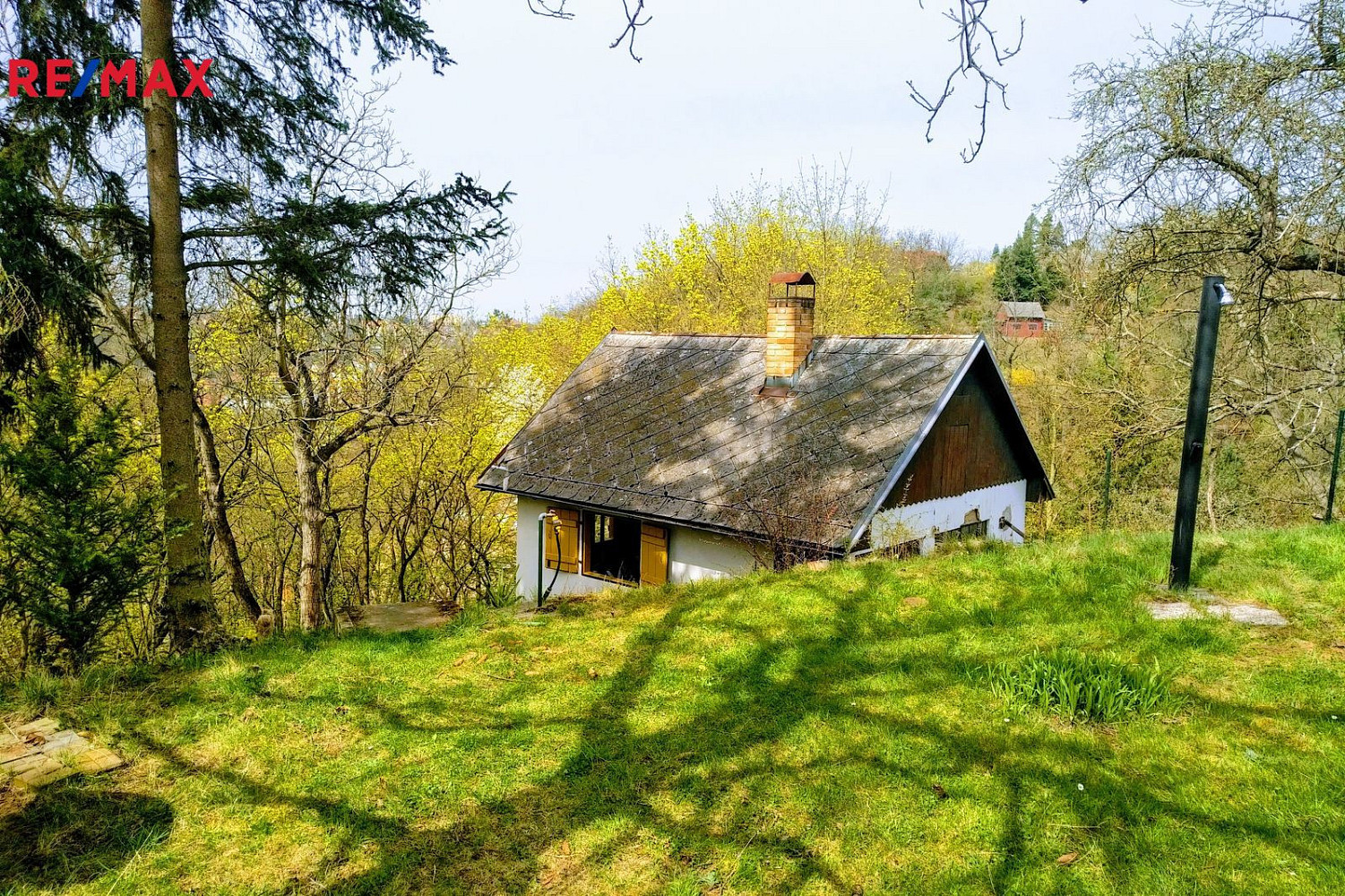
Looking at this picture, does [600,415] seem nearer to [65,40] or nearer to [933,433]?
[933,433]

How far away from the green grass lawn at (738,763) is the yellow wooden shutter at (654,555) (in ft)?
19.1

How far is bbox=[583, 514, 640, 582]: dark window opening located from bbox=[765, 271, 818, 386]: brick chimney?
12.5 ft

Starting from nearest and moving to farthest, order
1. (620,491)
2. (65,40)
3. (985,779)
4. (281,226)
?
(985,779) → (65,40) → (281,226) → (620,491)

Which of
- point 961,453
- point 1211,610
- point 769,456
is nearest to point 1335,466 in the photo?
point 961,453

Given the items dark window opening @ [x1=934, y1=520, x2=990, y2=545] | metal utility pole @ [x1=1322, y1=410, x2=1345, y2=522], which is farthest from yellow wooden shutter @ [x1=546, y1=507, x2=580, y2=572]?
metal utility pole @ [x1=1322, y1=410, x2=1345, y2=522]

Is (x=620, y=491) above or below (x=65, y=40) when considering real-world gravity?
below

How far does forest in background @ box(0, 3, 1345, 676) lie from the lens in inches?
225

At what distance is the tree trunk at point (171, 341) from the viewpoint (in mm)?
6398

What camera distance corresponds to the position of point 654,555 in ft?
40.0

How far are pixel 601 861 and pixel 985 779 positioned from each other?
1.91 m

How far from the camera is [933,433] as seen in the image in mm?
11516

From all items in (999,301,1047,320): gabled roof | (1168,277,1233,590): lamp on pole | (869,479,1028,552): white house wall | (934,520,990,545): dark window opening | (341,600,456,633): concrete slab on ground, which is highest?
(999,301,1047,320): gabled roof

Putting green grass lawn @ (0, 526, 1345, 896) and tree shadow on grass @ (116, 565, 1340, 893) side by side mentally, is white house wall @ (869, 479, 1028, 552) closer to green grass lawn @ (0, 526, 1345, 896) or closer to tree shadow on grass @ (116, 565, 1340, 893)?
green grass lawn @ (0, 526, 1345, 896)

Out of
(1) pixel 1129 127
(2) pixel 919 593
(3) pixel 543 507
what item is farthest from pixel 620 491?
(1) pixel 1129 127
